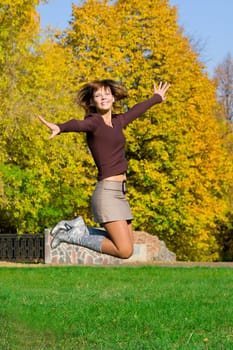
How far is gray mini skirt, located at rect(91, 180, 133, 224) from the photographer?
8664mm

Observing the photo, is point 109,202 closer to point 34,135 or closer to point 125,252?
point 125,252

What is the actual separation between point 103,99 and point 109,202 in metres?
0.97

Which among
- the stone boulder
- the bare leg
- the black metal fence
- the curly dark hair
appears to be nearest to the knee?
the bare leg

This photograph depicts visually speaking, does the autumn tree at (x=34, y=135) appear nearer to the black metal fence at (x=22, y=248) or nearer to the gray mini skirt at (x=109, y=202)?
the black metal fence at (x=22, y=248)

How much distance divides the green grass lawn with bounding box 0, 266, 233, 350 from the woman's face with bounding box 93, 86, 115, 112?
7.40 ft

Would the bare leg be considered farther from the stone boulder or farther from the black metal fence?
the black metal fence

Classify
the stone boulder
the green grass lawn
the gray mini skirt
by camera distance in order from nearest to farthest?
the gray mini skirt
the green grass lawn
the stone boulder

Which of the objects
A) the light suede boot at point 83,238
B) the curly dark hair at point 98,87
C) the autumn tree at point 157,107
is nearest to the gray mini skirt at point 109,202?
the light suede boot at point 83,238

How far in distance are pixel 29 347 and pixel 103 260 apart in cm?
2379

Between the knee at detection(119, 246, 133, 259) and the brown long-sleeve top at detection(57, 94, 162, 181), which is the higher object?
the brown long-sleeve top at detection(57, 94, 162, 181)

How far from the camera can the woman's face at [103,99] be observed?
8.84m

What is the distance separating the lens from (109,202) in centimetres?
868

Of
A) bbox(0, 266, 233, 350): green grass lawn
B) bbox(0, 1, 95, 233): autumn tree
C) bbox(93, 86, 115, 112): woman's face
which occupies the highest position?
bbox(0, 1, 95, 233): autumn tree

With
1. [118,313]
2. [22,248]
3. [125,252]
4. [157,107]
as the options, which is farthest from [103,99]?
[157,107]
